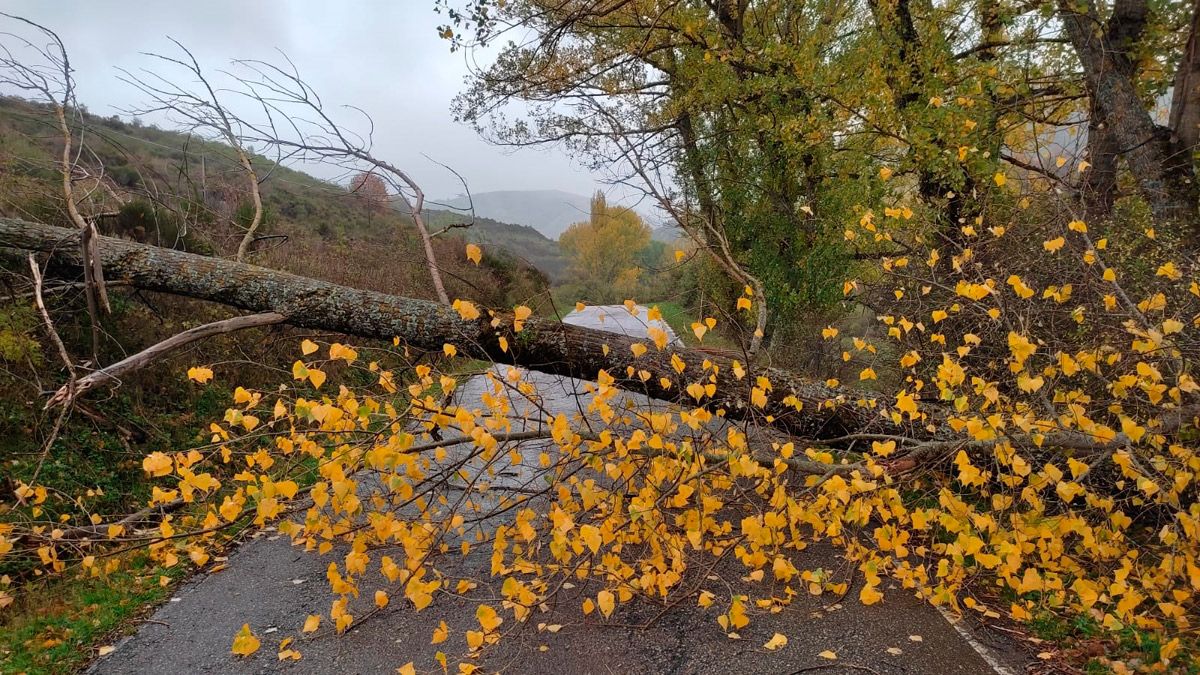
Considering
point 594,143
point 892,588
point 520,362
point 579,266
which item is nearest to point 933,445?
point 892,588

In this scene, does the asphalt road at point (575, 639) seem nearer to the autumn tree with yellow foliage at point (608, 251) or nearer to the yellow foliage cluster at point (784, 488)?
the yellow foliage cluster at point (784, 488)

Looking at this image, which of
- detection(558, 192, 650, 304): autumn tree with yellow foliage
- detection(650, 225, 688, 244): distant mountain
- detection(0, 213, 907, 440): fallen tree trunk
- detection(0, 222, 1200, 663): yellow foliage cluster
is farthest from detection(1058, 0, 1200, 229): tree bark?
detection(558, 192, 650, 304): autumn tree with yellow foliage

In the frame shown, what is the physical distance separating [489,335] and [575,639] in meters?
2.35

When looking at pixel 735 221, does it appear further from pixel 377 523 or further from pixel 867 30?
pixel 377 523

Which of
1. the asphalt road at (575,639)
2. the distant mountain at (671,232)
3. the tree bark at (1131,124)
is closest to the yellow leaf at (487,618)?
the asphalt road at (575,639)

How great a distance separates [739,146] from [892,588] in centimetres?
739

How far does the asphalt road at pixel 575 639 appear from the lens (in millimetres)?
2959

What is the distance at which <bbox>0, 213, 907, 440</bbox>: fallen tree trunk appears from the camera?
449 centimetres

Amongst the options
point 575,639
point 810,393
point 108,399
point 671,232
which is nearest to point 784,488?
point 575,639

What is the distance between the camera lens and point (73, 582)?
4094 mm

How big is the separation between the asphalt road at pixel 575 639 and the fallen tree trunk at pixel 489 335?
1288mm

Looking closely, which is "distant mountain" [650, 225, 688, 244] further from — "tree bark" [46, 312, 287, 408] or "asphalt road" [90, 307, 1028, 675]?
"asphalt road" [90, 307, 1028, 675]

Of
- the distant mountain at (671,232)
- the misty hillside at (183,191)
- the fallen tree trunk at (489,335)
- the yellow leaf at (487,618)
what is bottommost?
the yellow leaf at (487,618)

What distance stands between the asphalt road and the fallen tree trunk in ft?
4.22
